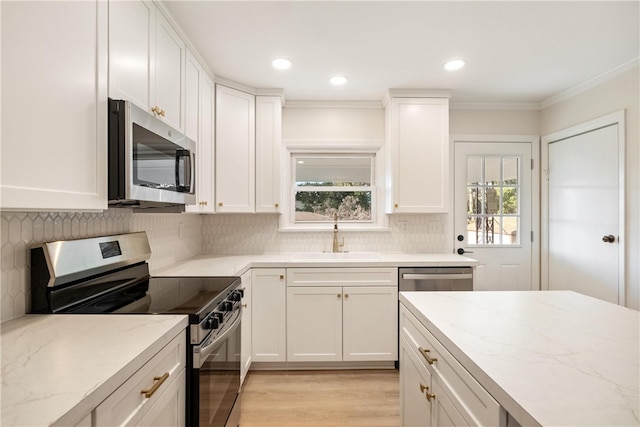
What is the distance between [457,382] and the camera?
90 centimetres

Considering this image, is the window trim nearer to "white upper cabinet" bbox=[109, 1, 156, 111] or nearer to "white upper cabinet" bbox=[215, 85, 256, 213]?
"white upper cabinet" bbox=[215, 85, 256, 213]

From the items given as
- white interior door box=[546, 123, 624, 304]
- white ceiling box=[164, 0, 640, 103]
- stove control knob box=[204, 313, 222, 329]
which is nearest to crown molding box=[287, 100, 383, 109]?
white ceiling box=[164, 0, 640, 103]

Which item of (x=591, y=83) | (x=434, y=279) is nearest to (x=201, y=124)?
(x=434, y=279)

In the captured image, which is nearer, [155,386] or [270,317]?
[155,386]

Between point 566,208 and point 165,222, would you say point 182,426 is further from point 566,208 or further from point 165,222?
point 566,208

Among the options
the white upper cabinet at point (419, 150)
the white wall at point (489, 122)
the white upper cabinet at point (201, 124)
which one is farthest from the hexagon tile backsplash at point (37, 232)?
the white wall at point (489, 122)

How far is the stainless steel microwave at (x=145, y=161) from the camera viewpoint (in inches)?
46.8

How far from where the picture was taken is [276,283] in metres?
Result: 2.51

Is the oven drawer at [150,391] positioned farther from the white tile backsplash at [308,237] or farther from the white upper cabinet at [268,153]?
the white tile backsplash at [308,237]

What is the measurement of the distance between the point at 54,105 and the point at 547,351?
5.14 feet

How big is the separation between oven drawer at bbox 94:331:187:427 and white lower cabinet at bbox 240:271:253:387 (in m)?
1.09

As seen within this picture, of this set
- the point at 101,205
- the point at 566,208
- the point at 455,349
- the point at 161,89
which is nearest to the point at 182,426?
the point at 101,205

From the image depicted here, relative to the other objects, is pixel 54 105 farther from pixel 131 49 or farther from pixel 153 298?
pixel 153 298

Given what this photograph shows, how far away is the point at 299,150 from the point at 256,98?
2.12 ft
